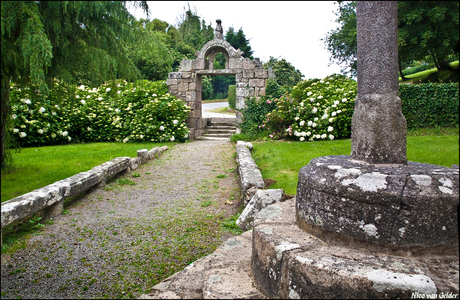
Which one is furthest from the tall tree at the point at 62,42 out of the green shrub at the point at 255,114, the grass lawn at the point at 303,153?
the green shrub at the point at 255,114

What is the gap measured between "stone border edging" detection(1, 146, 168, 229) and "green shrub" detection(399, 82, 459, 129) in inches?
339

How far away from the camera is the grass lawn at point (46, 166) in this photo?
5.14m

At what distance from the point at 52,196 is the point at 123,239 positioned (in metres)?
1.32

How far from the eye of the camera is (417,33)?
8.20 meters

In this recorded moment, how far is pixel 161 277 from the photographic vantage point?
111 inches

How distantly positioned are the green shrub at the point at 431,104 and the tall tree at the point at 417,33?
0.92 m

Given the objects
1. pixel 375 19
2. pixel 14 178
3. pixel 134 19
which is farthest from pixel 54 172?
pixel 375 19

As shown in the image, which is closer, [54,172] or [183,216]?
[183,216]

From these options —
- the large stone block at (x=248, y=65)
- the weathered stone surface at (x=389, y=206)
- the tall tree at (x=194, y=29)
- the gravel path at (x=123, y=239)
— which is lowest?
the gravel path at (x=123, y=239)

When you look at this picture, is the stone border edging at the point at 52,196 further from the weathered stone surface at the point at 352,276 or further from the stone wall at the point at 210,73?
the stone wall at the point at 210,73

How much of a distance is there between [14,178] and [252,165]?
4.20 meters

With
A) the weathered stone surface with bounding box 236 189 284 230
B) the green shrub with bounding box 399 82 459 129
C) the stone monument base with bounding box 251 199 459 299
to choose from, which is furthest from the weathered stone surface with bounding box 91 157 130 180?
the green shrub with bounding box 399 82 459 129

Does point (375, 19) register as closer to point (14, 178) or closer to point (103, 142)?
point (14, 178)

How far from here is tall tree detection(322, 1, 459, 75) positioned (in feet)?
15.0
